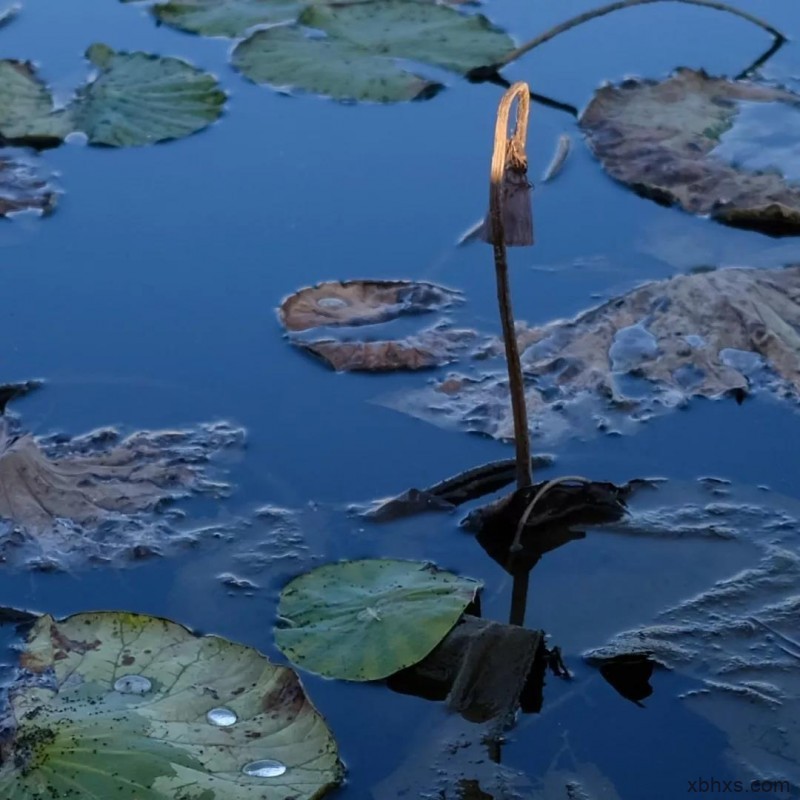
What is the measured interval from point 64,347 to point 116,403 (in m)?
0.22

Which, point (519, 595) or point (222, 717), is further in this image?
point (519, 595)

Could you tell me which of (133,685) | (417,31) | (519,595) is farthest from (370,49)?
(133,685)

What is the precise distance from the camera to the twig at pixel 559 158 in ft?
10.3

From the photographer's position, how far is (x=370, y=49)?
3.72 m

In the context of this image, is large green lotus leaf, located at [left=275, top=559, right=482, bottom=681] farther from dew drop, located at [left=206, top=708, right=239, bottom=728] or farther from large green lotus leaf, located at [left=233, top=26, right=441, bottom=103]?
large green lotus leaf, located at [left=233, top=26, right=441, bottom=103]

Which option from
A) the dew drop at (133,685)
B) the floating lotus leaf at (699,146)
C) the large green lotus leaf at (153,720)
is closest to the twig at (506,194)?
the large green lotus leaf at (153,720)

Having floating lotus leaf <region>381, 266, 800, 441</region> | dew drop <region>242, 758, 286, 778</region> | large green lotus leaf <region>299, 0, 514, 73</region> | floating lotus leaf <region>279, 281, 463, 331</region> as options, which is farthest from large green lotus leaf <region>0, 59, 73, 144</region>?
dew drop <region>242, 758, 286, 778</region>

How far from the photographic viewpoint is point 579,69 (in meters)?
3.64

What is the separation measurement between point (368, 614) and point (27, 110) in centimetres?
202

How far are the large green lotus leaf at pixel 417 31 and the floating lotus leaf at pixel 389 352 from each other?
130 centimetres

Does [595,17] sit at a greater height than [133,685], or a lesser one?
greater

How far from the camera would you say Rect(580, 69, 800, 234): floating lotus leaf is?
3.00m

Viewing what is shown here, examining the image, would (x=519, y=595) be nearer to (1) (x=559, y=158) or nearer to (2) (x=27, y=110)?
(1) (x=559, y=158)

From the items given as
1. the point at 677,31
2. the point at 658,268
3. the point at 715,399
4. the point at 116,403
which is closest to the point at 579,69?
the point at 677,31
